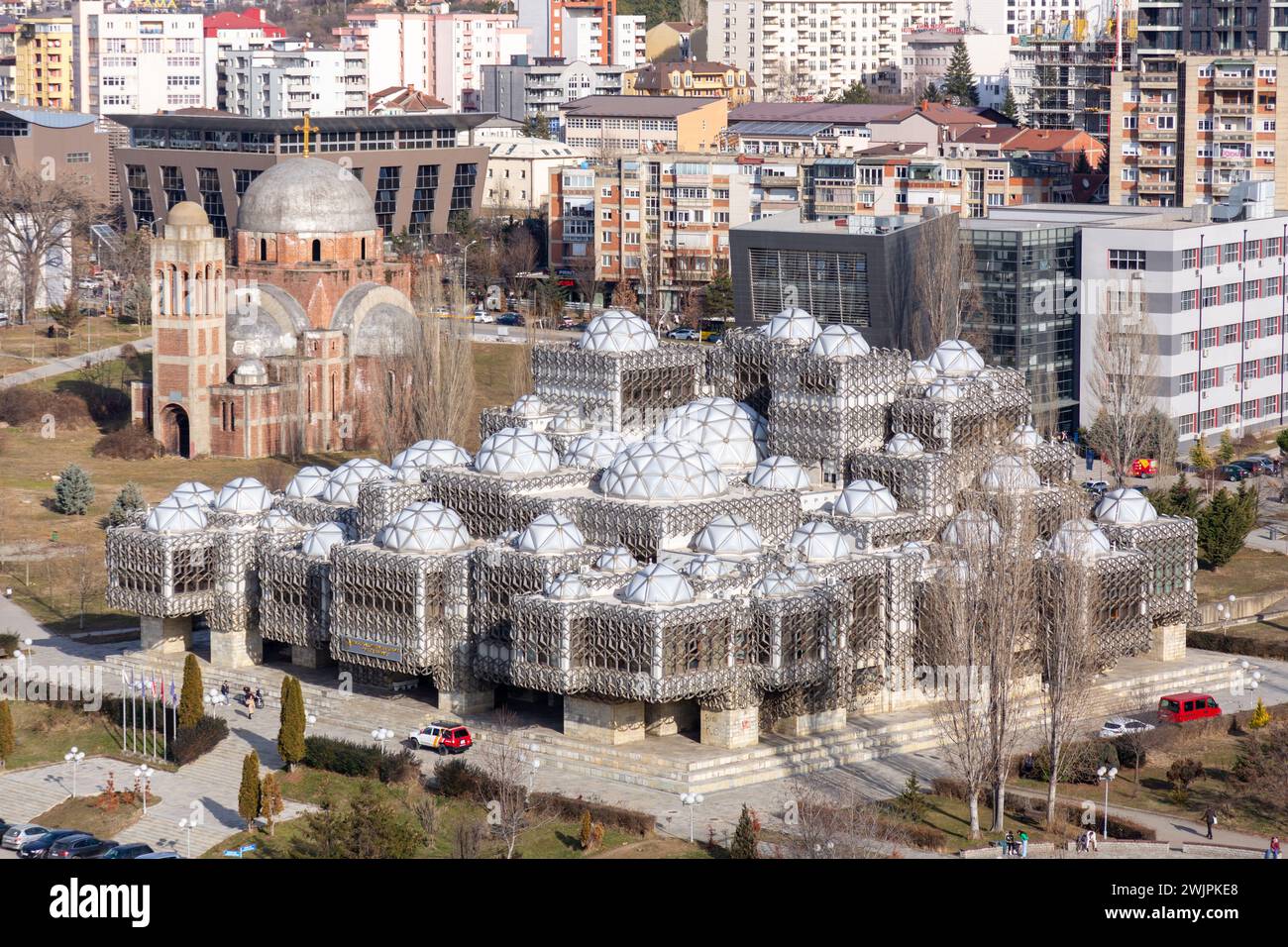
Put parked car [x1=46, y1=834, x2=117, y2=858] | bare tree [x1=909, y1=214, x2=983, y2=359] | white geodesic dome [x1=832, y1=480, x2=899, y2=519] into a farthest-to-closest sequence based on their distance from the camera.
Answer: bare tree [x1=909, y1=214, x2=983, y2=359] < white geodesic dome [x1=832, y1=480, x2=899, y2=519] < parked car [x1=46, y1=834, x2=117, y2=858]

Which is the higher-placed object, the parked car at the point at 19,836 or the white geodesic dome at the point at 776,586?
the white geodesic dome at the point at 776,586

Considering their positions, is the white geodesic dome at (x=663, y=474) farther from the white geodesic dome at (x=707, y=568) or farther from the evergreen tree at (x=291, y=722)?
the evergreen tree at (x=291, y=722)

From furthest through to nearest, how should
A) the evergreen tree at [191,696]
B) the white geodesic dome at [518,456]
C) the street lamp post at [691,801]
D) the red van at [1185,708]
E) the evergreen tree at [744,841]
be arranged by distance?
the white geodesic dome at [518,456] < the red van at [1185,708] < the evergreen tree at [191,696] < the street lamp post at [691,801] < the evergreen tree at [744,841]

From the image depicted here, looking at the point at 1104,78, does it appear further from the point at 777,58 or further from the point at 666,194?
the point at 777,58

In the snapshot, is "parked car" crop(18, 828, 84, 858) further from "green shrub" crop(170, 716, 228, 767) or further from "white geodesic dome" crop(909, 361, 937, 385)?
"white geodesic dome" crop(909, 361, 937, 385)

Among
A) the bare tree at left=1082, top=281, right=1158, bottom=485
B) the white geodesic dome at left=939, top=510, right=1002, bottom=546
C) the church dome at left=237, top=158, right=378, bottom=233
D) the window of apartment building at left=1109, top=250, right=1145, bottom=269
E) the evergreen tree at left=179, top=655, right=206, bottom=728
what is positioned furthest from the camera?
the church dome at left=237, top=158, right=378, bottom=233

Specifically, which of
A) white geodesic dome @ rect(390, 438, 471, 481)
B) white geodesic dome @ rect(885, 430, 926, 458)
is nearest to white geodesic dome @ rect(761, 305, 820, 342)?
white geodesic dome @ rect(885, 430, 926, 458)

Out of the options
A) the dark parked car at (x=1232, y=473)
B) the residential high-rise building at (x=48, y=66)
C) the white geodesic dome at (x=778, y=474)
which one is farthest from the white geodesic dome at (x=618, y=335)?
the residential high-rise building at (x=48, y=66)
